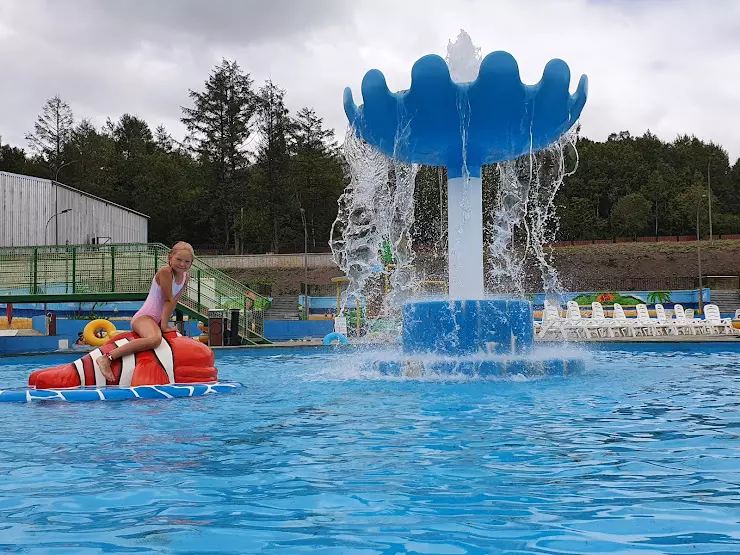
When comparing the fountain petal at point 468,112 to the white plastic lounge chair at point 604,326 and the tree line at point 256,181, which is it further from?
the tree line at point 256,181

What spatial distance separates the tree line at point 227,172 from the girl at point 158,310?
59.2 meters

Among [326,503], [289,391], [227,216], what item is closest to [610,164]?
[227,216]

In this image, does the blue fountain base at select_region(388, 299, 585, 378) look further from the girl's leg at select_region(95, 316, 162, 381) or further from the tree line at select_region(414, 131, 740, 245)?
the tree line at select_region(414, 131, 740, 245)

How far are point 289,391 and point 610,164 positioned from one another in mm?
73246

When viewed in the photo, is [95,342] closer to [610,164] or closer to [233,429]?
[233,429]

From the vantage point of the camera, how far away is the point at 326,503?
12.3ft

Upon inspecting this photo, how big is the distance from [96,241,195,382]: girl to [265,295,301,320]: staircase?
105 ft

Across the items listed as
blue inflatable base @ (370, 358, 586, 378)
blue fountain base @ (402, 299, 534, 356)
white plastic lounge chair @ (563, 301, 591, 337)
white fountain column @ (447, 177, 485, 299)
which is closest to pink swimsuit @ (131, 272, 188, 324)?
blue inflatable base @ (370, 358, 586, 378)

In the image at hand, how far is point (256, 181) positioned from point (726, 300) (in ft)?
140

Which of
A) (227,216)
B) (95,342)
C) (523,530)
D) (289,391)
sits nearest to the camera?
(523,530)

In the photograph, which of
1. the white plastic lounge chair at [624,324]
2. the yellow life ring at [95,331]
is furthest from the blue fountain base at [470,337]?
the yellow life ring at [95,331]

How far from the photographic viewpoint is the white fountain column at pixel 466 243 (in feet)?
37.5

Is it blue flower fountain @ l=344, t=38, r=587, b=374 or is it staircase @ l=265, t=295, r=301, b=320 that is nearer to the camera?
blue flower fountain @ l=344, t=38, r=587, b=374

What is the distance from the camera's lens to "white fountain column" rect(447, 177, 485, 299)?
1142 cm
